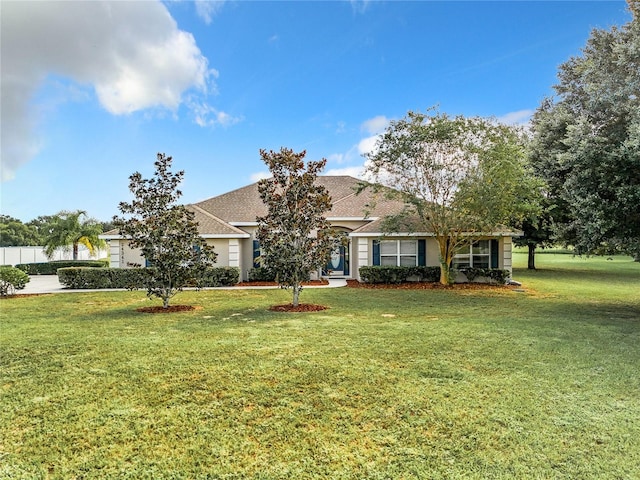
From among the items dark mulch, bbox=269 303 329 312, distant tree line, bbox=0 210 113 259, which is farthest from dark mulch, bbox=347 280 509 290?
distant tree line, bbox=0 210 113 259

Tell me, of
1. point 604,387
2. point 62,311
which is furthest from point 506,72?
point 62,311

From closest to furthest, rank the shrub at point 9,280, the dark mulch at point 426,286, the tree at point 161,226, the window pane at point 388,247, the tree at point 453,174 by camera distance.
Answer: the tree at point 161,226, the shrub at point 9,280, the tree at point 453,174, the dark mulch at point 426,286, the window pane at point 388,247

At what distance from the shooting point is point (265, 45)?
15.9 meters

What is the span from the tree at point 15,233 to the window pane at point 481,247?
159 feet

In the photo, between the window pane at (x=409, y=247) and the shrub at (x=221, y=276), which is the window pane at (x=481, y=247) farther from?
the shrub at (x=221, y=276)

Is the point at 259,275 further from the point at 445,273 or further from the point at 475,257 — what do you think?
the point at 475,257

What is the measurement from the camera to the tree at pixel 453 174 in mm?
15469

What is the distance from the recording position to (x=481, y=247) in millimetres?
19000

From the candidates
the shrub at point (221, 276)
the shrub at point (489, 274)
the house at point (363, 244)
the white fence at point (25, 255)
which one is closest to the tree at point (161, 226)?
the shrub at point (221, 276)

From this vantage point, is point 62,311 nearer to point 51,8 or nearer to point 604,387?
point 51,8

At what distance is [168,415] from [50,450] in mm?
1023

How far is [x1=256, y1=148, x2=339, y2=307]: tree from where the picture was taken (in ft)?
37.3

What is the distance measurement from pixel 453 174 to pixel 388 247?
462 centimetres

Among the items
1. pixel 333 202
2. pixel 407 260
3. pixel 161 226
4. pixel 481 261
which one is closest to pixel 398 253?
pixel 407 260
